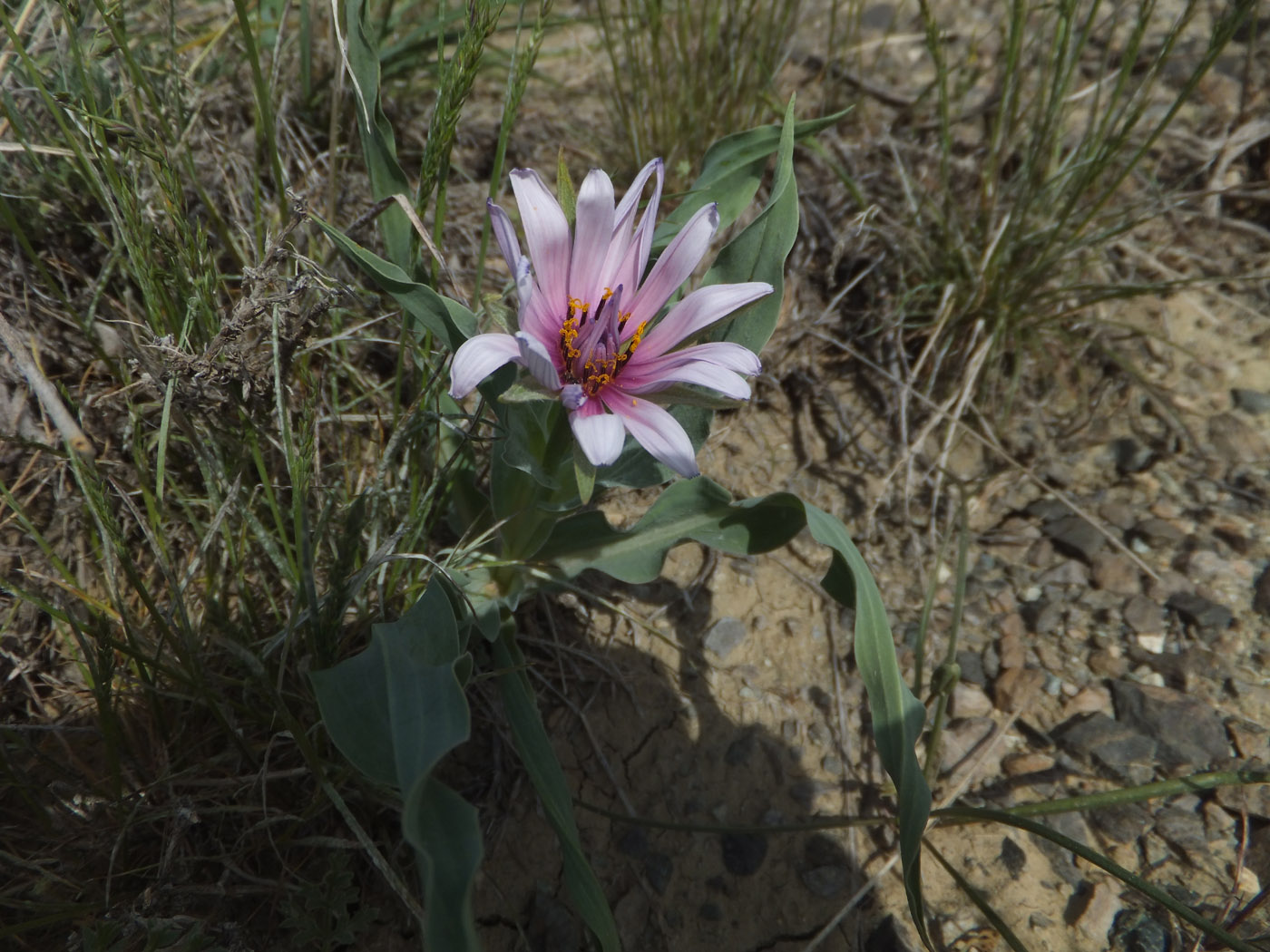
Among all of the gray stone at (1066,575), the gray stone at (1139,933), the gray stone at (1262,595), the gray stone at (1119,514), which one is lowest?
the gray stone at (1139,933)

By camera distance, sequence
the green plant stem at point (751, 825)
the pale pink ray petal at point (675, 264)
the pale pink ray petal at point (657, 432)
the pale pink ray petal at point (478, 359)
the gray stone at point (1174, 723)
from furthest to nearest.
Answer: the gray stone at point (1174, 723), the green plant stem at point (751, 825), the pale pink ray petal at point (675, 264), the pale pink ray petal at point (657, 432), the pale pink ray petal at point (478, 359)

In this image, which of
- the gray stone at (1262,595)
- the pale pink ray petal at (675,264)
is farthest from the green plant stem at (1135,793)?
the pale pink ray petal at (675,264)

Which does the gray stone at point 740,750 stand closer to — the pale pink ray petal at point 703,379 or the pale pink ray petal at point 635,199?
the pale pink ray petal at point 703,379

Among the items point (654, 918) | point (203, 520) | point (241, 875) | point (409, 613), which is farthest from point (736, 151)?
point (241, 875)

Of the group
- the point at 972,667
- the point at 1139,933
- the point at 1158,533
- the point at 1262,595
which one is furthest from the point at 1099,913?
the point at 1158,533

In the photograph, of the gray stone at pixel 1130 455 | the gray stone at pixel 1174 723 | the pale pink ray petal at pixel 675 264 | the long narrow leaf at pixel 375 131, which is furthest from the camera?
the gray stone at pixel 1130 455

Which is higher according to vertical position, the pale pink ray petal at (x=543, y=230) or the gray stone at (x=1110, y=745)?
the pale pink ray petal at (x=543, y=230)

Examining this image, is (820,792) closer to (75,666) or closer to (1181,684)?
(1181,684)
